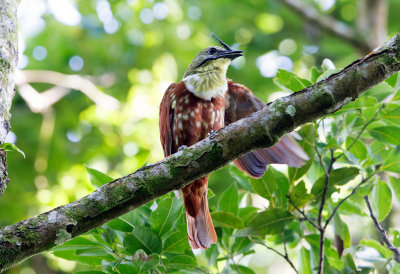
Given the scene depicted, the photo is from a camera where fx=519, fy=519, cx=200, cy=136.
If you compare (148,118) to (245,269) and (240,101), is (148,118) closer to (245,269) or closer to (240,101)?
(240,101)

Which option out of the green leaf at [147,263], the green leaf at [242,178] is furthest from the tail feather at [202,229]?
the green leaf at [147,263]

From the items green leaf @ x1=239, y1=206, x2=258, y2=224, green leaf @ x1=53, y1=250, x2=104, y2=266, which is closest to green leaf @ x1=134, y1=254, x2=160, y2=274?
green leaf @ x1=53, y1=250, x2=104, y2=266

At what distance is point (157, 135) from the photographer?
5617 millimetres

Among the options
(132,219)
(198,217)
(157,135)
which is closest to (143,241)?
(132,219)

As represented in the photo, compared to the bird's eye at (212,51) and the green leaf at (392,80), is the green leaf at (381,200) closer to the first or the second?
the green leaf at (392,80)

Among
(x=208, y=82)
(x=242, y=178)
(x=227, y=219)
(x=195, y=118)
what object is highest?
(x=208, y=82)

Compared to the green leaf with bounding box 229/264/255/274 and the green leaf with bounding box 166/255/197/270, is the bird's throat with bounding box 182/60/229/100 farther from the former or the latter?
the green leaf with bounding box 166/255/197/270

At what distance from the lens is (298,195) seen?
9.15ft

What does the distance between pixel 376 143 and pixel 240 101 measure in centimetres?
97

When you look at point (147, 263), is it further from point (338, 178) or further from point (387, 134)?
point (387, 134)

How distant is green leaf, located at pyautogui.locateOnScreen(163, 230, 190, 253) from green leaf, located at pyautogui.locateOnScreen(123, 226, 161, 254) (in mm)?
79

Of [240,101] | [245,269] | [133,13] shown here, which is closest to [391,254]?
[245,269]

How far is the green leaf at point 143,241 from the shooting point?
7.77 feet

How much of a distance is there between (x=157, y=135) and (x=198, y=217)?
2.59 meters
